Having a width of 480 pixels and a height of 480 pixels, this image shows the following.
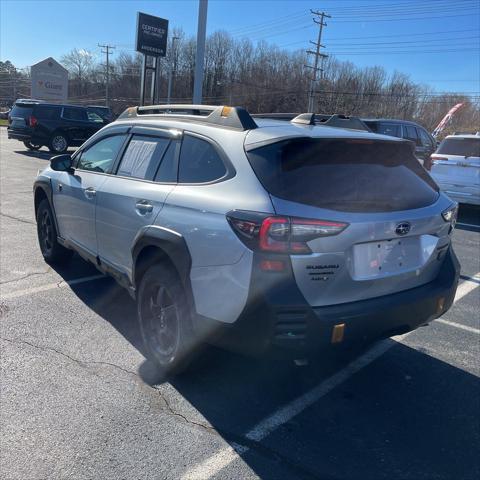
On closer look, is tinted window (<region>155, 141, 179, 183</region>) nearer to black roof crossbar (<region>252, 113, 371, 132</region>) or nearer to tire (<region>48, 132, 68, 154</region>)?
black roof crossbar (<region>252, 113, 371, 132</region>)

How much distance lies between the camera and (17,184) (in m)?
11.4

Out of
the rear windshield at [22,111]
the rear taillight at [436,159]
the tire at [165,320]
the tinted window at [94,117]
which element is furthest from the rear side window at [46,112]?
the tire at [165,320]

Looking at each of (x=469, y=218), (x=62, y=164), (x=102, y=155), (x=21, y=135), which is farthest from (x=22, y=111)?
(x=102, y=155)

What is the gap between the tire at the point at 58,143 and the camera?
63.8 ft

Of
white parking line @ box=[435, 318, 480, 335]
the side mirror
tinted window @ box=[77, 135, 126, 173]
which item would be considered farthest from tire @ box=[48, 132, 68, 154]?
white parking line @ box=[435, 318, 480, 335]

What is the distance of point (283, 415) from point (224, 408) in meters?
0.37

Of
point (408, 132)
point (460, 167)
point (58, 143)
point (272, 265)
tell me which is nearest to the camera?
point (272, 265)

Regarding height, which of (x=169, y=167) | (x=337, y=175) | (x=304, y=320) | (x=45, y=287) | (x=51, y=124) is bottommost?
(x=45, y=287)

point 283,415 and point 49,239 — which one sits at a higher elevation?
point 49,239

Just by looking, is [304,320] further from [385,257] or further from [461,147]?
[461,147]

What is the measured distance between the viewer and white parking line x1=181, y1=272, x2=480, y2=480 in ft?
8.29

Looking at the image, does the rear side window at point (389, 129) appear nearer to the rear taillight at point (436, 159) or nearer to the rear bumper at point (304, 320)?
the rear taillight at point (436, 159)

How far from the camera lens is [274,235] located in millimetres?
2568

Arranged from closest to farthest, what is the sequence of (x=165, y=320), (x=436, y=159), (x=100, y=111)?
(x=165, y=320) → (x=436, y=159) → (x=100, y=111)
